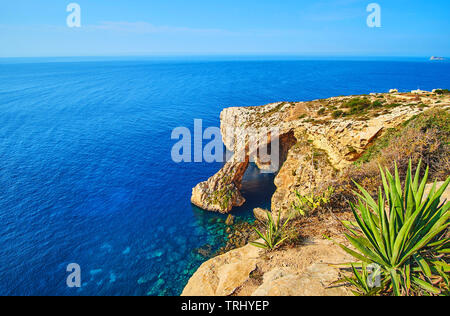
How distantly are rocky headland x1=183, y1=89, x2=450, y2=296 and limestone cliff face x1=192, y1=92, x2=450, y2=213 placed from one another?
8 cm

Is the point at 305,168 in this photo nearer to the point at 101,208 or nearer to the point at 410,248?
the point at 410,248

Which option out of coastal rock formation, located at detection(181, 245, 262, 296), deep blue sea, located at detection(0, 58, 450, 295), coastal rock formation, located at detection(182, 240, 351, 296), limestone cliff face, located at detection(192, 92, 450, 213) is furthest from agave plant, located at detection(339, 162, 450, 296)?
deep blue sea, located at detection(0, 58, 450, 295)

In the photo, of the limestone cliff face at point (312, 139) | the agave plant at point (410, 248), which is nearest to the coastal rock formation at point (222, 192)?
the limestone cliff face at point (312, 139)

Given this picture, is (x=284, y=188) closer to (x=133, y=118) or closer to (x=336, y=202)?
(x=336, y=202)

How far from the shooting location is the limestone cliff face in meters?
19.8

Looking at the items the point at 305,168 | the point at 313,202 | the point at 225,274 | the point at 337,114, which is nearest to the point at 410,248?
the point at 313,202

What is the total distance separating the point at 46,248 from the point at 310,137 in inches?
1119

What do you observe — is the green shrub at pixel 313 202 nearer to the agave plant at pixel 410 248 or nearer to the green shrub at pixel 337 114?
the agave plant at pixel 410 248

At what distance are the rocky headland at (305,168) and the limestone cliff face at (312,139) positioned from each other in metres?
0.08

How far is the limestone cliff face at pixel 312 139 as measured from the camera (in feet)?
65.0

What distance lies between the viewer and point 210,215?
84.3 feet

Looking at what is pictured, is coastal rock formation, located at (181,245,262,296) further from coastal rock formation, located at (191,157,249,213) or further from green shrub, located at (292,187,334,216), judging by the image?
coastal rock formation, located at (191,157,249,213)

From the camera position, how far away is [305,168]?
2262cm

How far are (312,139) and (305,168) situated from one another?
12.0 feet
